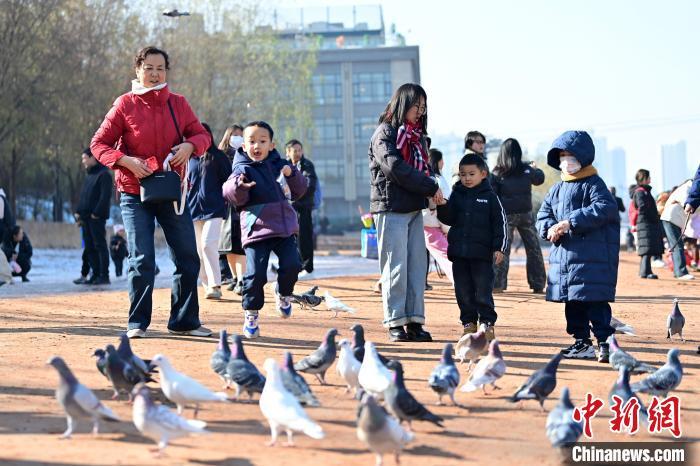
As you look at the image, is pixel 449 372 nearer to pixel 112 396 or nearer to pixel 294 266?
pixel 112 396

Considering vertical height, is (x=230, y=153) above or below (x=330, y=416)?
above

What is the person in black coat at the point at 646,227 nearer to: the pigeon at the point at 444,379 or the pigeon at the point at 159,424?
the pigeon at the point at 444,379

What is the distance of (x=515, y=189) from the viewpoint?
15.6 metres

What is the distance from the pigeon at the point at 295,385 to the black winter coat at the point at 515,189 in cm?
902

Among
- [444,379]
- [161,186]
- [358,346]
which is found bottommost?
[444,379]

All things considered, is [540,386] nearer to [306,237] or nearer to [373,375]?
[373,375]

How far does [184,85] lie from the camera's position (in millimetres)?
48812

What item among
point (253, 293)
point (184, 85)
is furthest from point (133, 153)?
point (184, 85)

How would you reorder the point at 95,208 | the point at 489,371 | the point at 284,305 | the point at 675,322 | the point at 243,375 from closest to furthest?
the point at 243,375 < the point at 489,371 < the point at 675,322 < the point at 284,305 < the point at 95,208

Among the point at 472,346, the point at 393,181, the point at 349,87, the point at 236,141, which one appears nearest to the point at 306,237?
the point at 236,141

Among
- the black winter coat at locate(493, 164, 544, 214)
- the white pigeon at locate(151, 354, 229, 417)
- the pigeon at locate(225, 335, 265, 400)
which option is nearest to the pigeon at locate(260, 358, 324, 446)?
the white pigeon at locate(151, 354, 229, 417)

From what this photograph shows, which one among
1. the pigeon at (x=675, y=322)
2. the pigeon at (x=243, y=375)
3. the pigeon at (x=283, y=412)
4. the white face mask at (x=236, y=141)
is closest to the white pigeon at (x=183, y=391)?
the pigeon at (x=283, y=412)

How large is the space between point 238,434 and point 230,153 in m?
8.98

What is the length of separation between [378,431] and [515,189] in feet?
34.4
